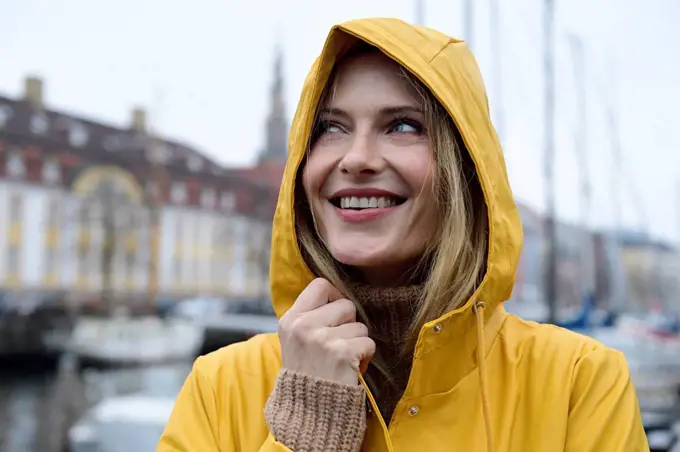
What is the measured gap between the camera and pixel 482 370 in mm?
1036

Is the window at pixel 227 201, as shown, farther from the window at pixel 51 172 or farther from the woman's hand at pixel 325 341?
the woman's hand at pixel 325 341

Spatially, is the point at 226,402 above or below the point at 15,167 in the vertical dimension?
below

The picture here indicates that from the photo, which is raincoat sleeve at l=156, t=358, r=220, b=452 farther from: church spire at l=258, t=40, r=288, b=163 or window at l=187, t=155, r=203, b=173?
church spire at l=258, t=40, r=288, b=163

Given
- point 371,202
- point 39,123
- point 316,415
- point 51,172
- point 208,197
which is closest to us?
point 316,415

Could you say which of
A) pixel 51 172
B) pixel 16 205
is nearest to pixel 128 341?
pixel 16 205

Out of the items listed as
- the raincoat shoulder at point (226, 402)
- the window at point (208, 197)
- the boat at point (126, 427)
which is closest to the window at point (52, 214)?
the window at point (208, 197)

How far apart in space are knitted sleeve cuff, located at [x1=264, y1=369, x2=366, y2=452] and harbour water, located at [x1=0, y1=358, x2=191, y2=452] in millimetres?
8971

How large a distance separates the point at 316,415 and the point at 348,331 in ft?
0.45

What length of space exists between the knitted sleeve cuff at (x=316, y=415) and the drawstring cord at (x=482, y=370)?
184 mm

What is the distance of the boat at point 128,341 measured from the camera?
15.5 meters

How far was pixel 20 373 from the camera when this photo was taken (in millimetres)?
14977

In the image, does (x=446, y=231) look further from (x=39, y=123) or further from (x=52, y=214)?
(x=39, y=123)

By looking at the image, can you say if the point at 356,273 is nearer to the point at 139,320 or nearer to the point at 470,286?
the point at 470,286

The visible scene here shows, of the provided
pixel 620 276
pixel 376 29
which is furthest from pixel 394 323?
pixel 620 276
